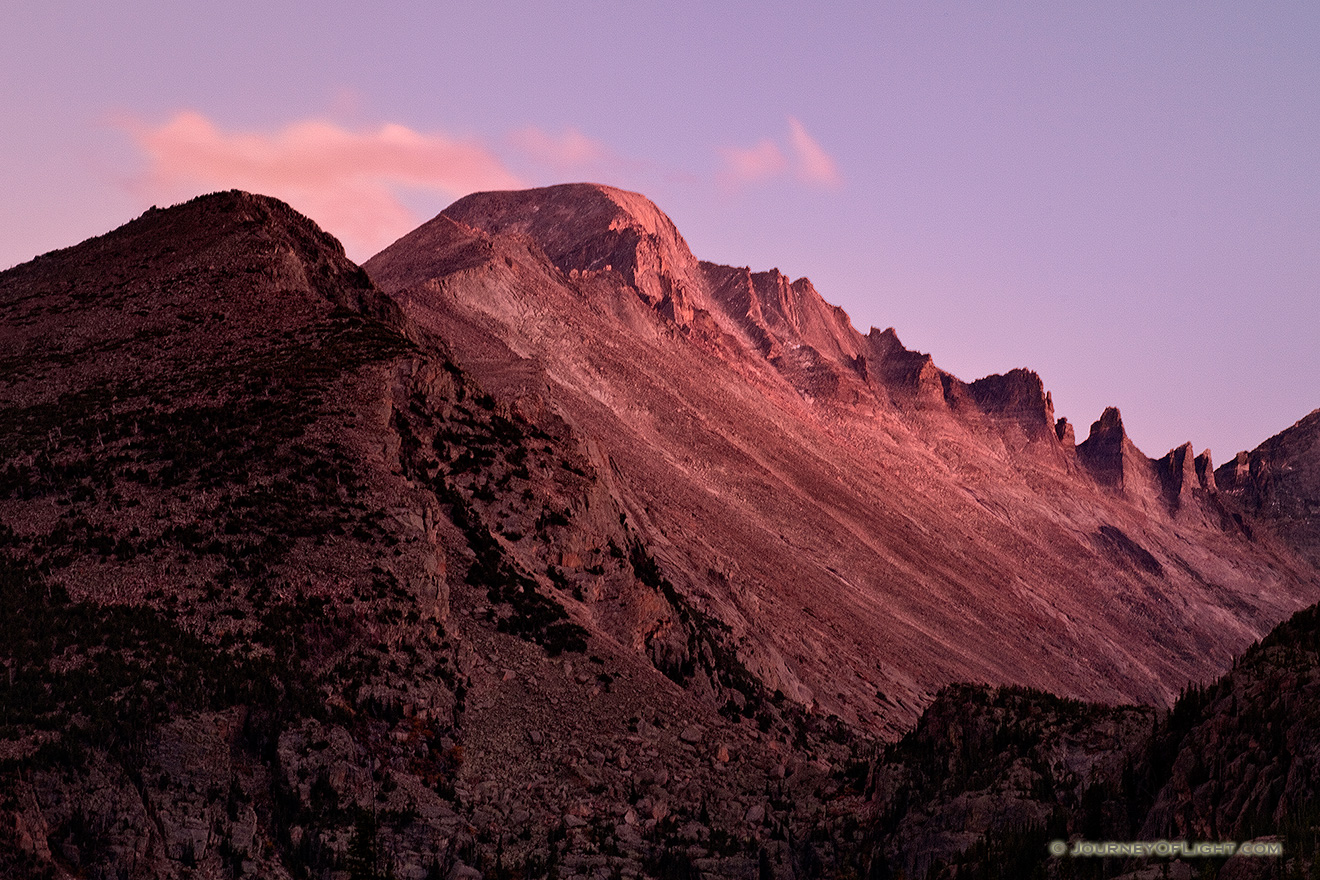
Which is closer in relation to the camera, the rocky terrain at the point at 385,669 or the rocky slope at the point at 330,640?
the rocky terrain at the point at 385,669

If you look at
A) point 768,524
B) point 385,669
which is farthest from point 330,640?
point 768,524

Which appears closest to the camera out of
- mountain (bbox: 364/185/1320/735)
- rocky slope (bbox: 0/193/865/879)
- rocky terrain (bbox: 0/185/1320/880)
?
rocky terrain (bbox: 0/185/1320/880)

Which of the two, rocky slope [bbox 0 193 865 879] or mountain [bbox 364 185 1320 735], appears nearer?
rocky slope [bbox 0 193 865 879]

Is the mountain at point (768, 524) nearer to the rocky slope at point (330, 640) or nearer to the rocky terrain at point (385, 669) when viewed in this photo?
the rocky slope at point (330, 640)

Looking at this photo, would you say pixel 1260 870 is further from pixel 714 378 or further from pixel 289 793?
pixel 714 378

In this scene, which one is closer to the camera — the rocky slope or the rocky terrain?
the rocky terrain

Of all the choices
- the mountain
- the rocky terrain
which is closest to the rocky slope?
the rocky terrain

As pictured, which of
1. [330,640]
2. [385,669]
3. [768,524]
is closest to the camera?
[330,640]

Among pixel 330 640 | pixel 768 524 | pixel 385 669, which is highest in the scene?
pixel 768 524

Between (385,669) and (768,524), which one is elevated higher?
(768,524)

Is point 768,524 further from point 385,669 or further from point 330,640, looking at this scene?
point 330,640

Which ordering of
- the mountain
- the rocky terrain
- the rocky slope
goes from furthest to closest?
the mountain, the rocky slope, the rocky terrain

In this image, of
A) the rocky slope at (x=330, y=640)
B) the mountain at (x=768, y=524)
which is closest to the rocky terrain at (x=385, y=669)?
the rocky slope at (x=330, y=640)

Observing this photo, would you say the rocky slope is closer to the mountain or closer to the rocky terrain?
the rocky terrain
